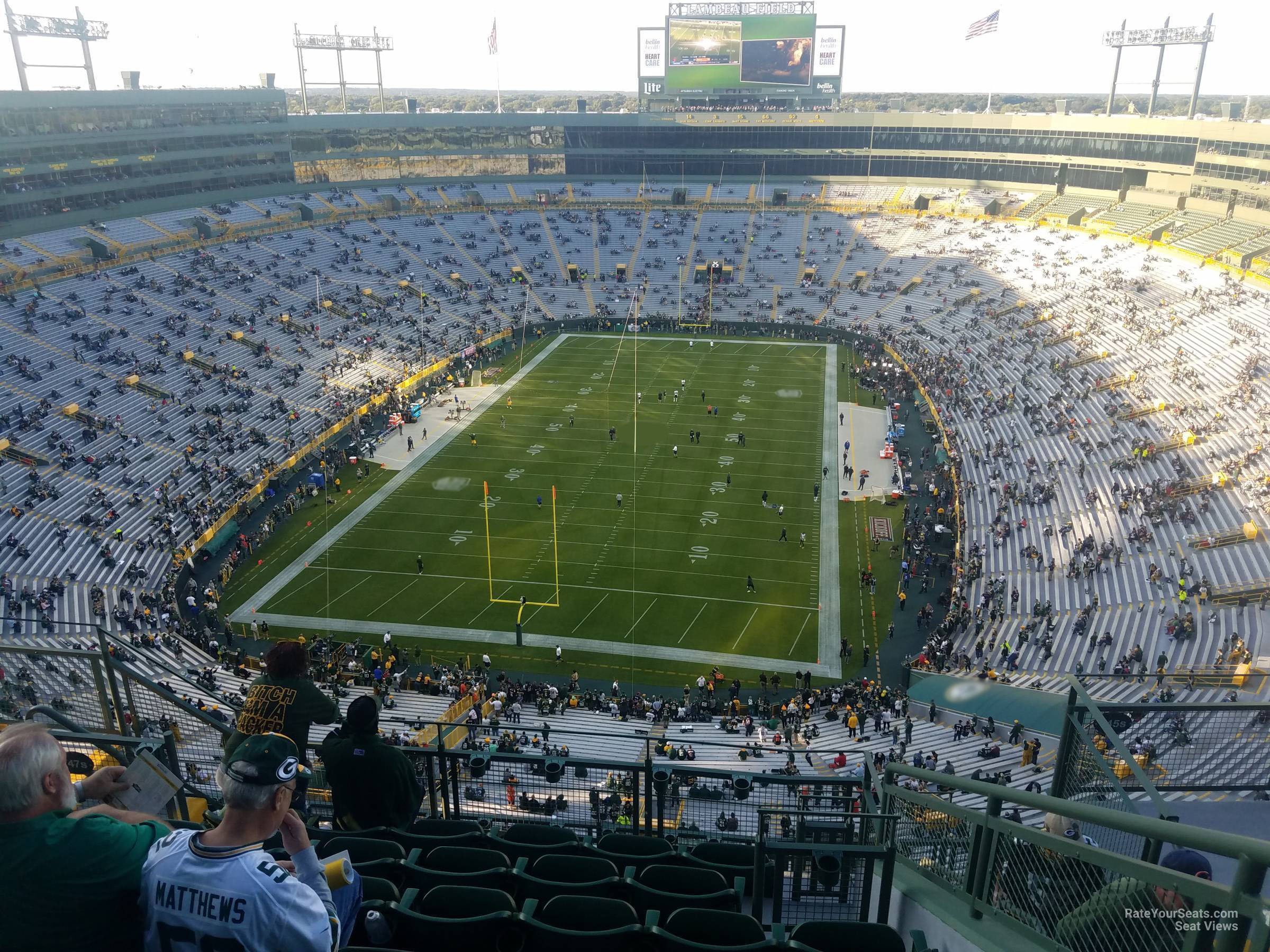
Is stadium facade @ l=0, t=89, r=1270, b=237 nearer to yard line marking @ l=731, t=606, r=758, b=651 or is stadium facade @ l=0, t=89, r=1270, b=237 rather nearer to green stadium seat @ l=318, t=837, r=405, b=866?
yard line marking @ l=731, t=606, r=758, b=651

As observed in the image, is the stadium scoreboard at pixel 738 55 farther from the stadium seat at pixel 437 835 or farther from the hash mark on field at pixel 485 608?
the stadium seat at pixel 437 835

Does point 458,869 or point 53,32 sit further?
point 53,32

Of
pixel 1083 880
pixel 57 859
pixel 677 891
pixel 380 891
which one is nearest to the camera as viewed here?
pixel 57 859

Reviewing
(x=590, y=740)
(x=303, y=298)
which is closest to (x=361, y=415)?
(x=303, y=298)

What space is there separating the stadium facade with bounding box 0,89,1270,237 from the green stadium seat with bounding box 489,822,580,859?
5477cm

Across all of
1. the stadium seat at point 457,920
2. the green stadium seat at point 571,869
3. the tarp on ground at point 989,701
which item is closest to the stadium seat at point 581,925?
the stadium seat at point 457,920

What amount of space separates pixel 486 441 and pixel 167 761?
33.4 m

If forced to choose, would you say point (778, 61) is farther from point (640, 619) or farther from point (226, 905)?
point (226, 905)

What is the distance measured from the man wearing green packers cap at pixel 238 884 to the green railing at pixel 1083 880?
2.85 meters

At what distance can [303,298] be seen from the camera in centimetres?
5172

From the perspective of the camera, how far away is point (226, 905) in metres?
2.99

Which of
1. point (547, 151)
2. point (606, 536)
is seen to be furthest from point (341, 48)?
point (606, 536)

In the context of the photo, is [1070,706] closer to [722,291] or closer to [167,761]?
[167,761]

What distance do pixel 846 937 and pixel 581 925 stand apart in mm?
1448
